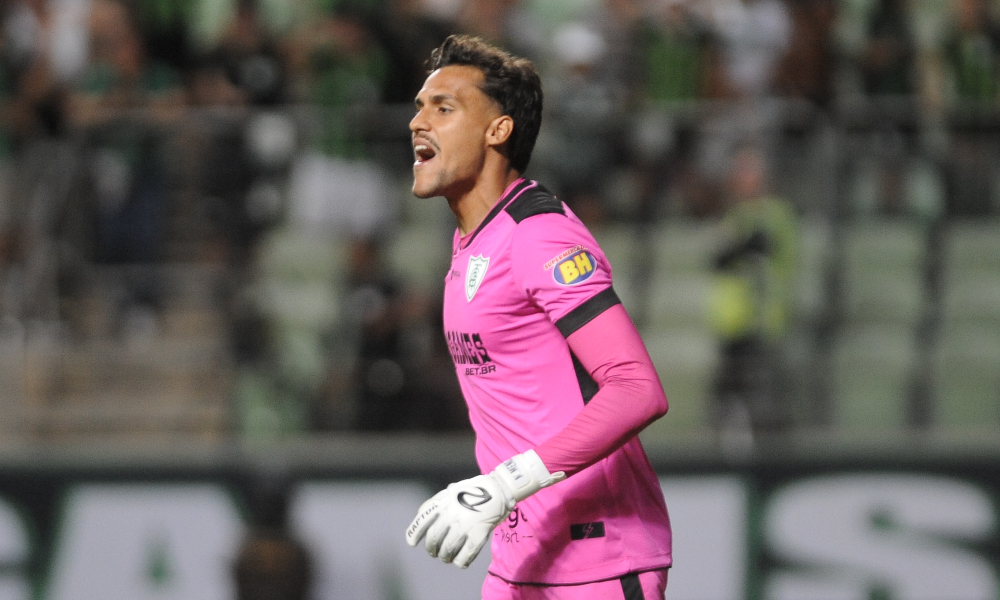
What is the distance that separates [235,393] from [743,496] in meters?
3.03

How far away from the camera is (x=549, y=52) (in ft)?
29.7

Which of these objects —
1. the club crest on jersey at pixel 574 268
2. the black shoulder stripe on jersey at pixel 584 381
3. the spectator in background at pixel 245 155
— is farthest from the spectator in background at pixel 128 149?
the club crest on jersey at pixel 574 268

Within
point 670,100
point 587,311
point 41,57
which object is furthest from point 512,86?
point 41,57

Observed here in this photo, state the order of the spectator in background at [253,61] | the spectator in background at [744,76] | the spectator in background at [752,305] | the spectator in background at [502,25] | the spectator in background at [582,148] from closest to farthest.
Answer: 1. the spectator in background at [752,305]
2. the spectator in background at [744,76]
3. the spectator in background at [582,148]
4. the spectator in background at [253,61]
5. the spectator in background at [502,25]

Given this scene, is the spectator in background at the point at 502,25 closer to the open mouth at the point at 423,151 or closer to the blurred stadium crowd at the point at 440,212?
the blurred stadium crowd at the point at 440,212

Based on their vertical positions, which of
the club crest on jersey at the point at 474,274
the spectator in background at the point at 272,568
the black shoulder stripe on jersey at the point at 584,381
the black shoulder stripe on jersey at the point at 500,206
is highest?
the black shoulder stripe on jersey at the point at 500,206

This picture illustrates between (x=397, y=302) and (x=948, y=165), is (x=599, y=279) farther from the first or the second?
(x=948, y=165)

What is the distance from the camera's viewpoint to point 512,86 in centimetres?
341

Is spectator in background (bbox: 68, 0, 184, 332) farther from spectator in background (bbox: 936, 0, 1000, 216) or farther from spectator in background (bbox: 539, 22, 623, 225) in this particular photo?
spectator in background (bbox: 936, 0, 1000, 216)

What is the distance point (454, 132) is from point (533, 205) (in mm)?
321

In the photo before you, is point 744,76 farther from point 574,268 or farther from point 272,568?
→ point 574,268

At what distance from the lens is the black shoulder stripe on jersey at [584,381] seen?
3.17 meters

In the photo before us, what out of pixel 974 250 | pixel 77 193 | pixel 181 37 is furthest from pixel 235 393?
pixel 974 250

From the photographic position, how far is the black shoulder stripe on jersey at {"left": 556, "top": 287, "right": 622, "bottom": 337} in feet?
9.82
